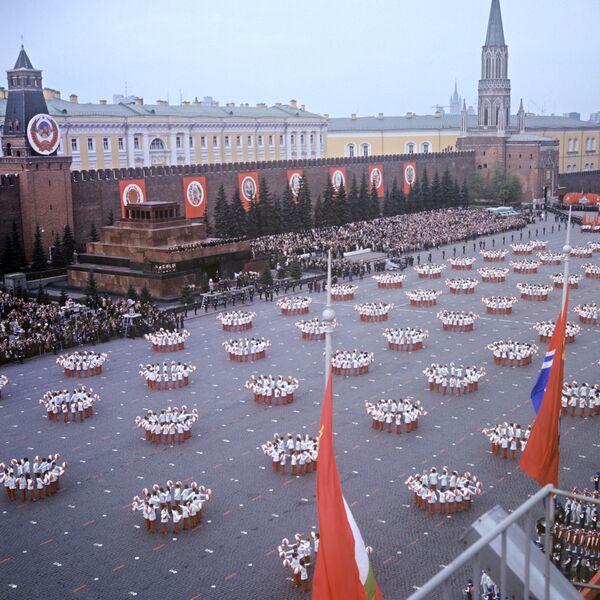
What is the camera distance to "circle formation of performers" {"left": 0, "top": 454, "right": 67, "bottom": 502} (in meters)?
16.5

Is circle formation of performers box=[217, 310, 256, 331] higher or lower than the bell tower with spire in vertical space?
lower

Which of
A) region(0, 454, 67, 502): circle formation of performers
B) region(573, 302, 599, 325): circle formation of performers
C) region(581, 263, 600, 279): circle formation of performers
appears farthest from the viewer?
region(581, 263, 600, 279): circle formation of performers

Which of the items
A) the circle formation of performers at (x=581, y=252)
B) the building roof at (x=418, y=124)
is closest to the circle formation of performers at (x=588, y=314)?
the circle formation of performers at (x=581, y=252)

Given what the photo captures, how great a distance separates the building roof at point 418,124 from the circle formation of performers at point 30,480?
7099 centimetres

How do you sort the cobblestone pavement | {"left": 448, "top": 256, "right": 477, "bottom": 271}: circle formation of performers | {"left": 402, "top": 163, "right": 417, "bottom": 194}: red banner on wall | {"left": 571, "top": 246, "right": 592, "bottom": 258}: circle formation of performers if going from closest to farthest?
the cobblestone pavement → {"left": 448, "top": 256, "right": 477, "bottom": 271}: circle formation of performers → {"left": 571, "top": 246, "right": 592, "bottom": 258}: circle formation of performers → {"left": 402, "top": 163, "right": 417, "bottom": 194}: red banner on wall

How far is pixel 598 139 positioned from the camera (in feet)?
309

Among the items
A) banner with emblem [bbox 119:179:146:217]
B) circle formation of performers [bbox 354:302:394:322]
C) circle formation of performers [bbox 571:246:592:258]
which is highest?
banner with emblem [bbox 119:179:146:217]

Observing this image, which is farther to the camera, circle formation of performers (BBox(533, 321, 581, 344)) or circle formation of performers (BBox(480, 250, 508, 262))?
circle formation of performers (BBox(480, 250, 508, 262))

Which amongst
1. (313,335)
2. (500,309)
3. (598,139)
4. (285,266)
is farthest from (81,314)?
(598,139)

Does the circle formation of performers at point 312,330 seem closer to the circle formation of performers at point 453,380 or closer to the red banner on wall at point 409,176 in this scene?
the circle formation of performers at point 453,380

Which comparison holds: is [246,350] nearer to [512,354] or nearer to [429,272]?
[512,354]

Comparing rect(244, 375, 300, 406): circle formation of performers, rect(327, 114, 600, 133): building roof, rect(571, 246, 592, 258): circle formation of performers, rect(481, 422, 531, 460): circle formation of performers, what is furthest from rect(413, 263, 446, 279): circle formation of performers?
rect(327, 114, 600, 133): building roof

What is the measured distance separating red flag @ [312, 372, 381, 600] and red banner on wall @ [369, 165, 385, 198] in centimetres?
5705

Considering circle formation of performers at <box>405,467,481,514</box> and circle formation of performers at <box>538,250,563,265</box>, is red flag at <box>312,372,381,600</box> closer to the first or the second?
circle formation of performers at <box>405,467,481,514</box>
